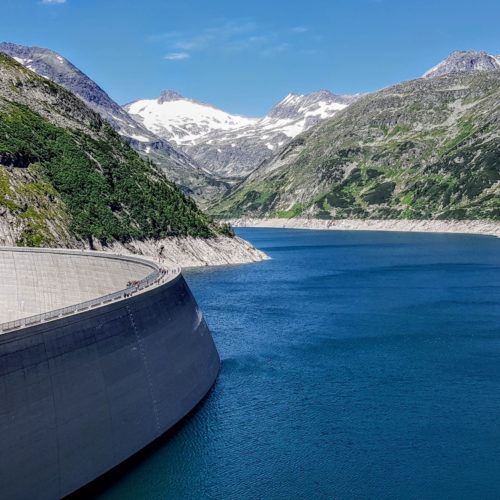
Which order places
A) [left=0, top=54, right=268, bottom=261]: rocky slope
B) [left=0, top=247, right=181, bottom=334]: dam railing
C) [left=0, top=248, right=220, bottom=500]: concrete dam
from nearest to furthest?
[left=0, top=248, right=220, bottom=500]: concrete dam < [left=0, top=247, right=181, bottom=334]: dam railing < [left=0, top=54, right=268, bottom=261]: rocky slope

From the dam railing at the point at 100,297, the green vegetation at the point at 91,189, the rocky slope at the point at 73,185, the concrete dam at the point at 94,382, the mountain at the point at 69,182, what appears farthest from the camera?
the green vegetation at the point at 91,189

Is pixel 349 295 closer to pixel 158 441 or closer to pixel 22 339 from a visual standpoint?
pixel 158 441

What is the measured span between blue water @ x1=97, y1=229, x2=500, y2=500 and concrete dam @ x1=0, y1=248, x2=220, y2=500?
9.28 ft

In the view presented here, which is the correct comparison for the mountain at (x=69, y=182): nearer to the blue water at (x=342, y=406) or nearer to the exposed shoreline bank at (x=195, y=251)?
the exposed shoreline bank at (x=195, y=251)

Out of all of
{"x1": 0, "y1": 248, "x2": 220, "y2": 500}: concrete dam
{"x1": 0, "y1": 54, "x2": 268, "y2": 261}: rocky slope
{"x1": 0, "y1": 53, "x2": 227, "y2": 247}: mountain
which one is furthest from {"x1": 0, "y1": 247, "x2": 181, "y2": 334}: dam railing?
{"x1": 0, "y1": 54, "x2": 268, "y2": 261}: rocky slope

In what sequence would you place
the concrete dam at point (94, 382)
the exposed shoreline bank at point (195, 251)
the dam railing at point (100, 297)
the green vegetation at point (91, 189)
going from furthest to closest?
1. the exposed shoreline bank at point (195, 251)
2. the green vegetation at point (91, 189)
3. the dam railing at point (100, 297)
4. the concrete dam at point (94, 382)

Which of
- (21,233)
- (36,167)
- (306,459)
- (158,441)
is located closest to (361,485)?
(306,459)

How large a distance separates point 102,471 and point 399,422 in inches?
989

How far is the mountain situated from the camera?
12006cm

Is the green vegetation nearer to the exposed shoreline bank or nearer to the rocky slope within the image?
the rocky slope

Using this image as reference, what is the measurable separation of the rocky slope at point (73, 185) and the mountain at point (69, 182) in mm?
226

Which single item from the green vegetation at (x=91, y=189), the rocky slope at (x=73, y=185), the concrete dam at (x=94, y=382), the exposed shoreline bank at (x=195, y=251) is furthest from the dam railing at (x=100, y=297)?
the exposed shoreline bank at (x=195, y=251)

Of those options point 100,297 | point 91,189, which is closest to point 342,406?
point 100,297

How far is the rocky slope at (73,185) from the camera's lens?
120m
